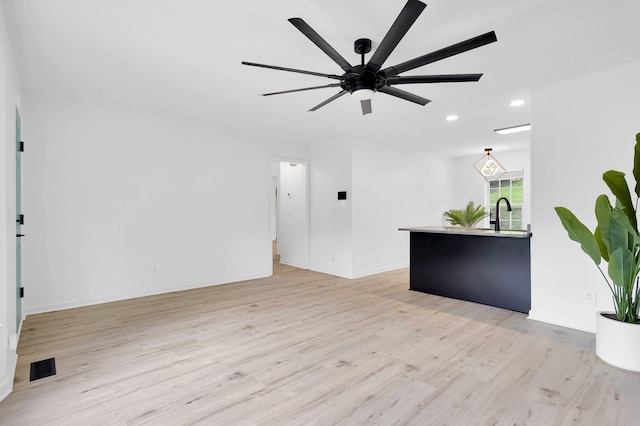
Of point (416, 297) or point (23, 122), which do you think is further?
point (416, 297)

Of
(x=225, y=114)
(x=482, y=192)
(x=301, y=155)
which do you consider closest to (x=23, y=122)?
(x=225, y=114)

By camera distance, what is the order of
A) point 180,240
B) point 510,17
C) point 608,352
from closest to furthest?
point 510,17 → point 608,352 → point 180,240

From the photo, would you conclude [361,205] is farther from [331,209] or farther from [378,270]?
[378,270]

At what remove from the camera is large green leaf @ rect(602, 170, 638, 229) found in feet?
7.77

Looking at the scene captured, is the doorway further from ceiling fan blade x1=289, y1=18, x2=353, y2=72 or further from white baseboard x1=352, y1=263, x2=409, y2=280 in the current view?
white baseboard x1=352, y1=263, x2=409, y2=280

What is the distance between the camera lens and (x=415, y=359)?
2545 millimetres

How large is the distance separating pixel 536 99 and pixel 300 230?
14.8 feet

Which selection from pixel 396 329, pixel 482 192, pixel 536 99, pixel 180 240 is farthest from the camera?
pixel 482 192

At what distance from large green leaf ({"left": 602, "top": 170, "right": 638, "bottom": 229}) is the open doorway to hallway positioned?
4680 millimetres

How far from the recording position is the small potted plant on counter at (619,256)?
233 cm

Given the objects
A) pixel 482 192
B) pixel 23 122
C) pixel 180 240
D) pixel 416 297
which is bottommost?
pixel 416 297

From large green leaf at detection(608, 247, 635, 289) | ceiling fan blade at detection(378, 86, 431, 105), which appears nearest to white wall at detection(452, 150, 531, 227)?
large green leaf at detection(608, 247, 635, 289)

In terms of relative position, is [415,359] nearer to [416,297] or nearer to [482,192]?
[416,297]

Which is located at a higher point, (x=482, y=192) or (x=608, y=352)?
(x=482, y=192)
